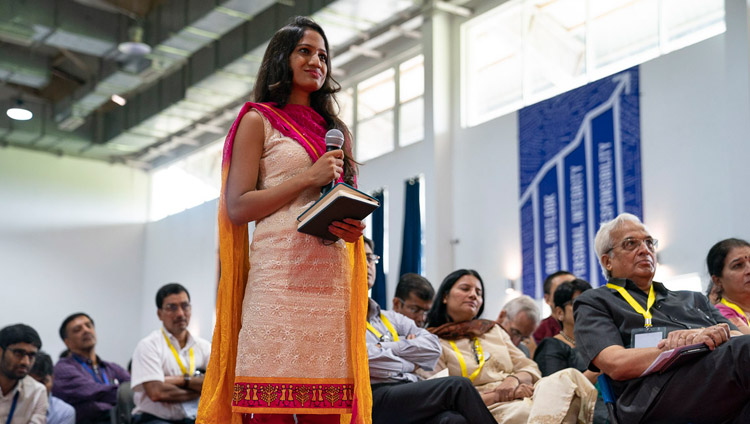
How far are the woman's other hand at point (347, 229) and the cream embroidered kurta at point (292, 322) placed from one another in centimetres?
9

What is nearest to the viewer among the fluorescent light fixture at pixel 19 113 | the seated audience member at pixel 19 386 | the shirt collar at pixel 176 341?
the shirt collar at pixel 176 341

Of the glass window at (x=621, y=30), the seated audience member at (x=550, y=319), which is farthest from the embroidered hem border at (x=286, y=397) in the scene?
the glass window at (x=621, y=30)

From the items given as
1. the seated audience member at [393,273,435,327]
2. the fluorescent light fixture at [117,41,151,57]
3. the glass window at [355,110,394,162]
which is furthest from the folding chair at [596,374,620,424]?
the fluorescent light fixture at [117,41,151,57]

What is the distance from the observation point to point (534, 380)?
4363mm

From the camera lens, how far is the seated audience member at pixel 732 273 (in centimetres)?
382

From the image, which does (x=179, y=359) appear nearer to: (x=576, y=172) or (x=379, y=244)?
(x=576, y=172)

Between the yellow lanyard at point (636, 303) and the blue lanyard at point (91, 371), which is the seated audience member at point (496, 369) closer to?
the yellow lanyard at point (636, 303)

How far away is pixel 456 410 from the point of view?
3.71m

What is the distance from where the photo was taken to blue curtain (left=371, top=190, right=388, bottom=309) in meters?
11.4

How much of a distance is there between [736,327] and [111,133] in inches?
568

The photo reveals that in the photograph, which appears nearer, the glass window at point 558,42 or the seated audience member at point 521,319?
the seated audience member at point 521,319

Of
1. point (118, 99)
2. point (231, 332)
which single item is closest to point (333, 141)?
point (231, 332)

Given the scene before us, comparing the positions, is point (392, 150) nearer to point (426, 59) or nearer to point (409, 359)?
point (426, 59)

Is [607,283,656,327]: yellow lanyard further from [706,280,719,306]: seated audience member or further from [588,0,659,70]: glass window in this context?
[588,0,659,70]: glass window
